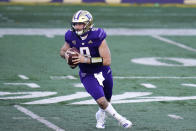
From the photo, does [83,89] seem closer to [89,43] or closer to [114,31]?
[89,43]

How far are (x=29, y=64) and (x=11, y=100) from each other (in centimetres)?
462

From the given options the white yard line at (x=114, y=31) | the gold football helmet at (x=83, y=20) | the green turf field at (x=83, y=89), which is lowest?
the white yard line at (x=114, y=31)

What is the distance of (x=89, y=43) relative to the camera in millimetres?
9914

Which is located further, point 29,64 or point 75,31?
point 29,64

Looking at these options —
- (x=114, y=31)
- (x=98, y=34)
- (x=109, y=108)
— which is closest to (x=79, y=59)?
(x=98, y=34)

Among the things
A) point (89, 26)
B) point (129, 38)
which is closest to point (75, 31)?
point (89, 26)

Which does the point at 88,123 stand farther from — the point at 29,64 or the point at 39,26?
the point at 39,26

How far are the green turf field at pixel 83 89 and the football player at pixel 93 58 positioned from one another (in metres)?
0.42

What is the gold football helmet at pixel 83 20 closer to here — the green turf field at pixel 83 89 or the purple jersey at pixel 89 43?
the purple jersey at pixel 89 43

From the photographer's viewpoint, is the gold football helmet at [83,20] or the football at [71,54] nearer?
the football at [71,54]

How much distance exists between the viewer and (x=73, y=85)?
552 inches

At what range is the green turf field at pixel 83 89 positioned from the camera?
10.6 meters

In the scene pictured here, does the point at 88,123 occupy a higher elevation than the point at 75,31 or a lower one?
lower

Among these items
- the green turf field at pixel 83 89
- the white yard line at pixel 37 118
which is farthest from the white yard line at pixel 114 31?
the white yard line at pixel 37 118
